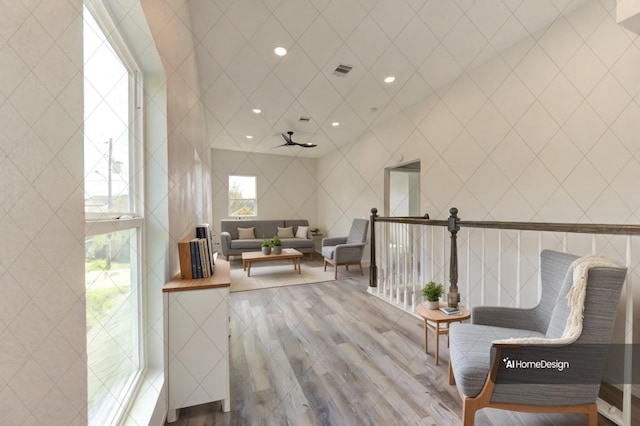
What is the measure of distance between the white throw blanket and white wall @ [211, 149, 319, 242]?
20.6 feet

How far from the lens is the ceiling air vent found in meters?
2.88

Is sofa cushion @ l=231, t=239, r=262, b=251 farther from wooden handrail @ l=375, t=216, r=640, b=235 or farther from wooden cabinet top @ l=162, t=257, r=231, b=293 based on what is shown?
wooden handrail @ l=375, t=216, r=640, b=235

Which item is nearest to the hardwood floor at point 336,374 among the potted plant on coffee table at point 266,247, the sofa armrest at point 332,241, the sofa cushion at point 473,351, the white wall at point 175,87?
the sofa cushion at point 473,351

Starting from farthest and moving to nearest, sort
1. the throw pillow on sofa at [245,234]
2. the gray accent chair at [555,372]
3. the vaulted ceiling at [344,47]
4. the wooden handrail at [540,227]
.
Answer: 1. the throw pillow on sofa at [245,234]
2. the vaulted ceiling at [344,47]
3. the wooden handrail at [540,227]
4. the gray accent chair at [555,372]

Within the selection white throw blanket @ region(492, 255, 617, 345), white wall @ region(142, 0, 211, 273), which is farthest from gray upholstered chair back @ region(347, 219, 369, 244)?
white throw blanket @ region(492, 255, 617, 345)

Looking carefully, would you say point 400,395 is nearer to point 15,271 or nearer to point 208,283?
point 208,283

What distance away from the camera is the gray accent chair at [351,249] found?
4.52 m

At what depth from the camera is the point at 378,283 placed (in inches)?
146

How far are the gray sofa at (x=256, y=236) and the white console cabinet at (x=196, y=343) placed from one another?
14.4 ft

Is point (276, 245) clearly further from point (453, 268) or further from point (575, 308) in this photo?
point (575, 308)

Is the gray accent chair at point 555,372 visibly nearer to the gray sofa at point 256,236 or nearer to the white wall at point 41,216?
the white wall at point 41,216

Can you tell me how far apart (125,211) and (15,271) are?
33.7 inches

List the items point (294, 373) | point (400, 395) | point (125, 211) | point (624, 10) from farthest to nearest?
point (294, 373)
point (400, 395)
point (624, 10)
point (125, 211)

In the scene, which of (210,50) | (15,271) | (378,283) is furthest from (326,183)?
(15,271)
